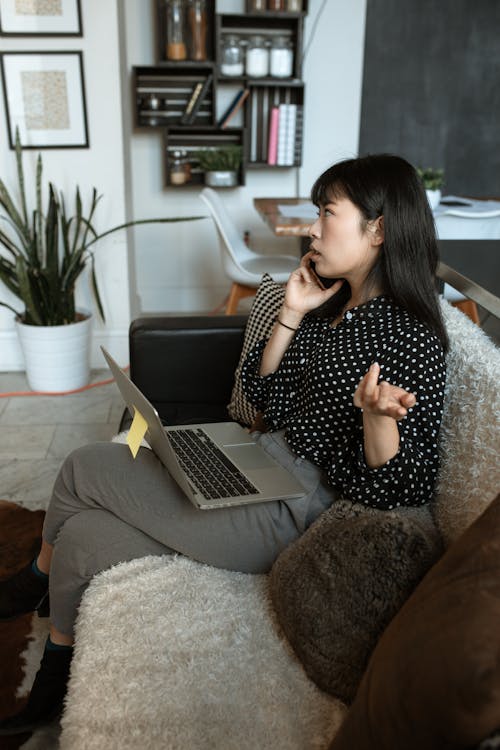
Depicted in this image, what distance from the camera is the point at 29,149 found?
325 cm

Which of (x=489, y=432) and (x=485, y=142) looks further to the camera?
(x=485, y=142)

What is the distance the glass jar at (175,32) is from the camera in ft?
13.0

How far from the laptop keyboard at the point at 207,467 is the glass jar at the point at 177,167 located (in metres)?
2.89

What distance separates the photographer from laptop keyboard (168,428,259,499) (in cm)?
142

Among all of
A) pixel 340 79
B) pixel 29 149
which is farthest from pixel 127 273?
pixel 340 79

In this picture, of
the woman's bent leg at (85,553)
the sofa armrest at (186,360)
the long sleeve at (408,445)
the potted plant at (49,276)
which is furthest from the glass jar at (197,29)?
the woman's bent leg at (85,553)

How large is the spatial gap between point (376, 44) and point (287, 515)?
12.3 ft

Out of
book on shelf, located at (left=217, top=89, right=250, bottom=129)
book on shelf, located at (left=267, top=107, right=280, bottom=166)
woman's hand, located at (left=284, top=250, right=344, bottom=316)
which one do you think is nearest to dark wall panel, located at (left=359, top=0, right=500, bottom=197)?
book on shelf, located at (left=267, top=107, right=280, bottom=166)

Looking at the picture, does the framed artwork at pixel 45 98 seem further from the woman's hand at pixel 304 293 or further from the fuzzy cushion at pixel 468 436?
the fuzzy cushion at pixel 468 436

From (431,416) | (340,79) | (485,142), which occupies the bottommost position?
(431,416)

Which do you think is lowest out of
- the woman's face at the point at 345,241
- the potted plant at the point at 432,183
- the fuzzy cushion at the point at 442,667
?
the fuzzy cushion at the point at 442,667

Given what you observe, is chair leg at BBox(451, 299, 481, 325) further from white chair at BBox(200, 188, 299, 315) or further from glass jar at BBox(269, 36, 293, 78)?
glass jar at BBox(269, 36, 293, 78)

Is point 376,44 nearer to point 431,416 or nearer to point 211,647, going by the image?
point 431,416

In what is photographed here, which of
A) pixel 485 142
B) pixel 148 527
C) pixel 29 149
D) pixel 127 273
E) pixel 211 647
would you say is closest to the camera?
pixel 211 647
